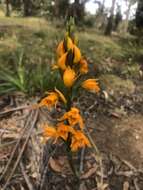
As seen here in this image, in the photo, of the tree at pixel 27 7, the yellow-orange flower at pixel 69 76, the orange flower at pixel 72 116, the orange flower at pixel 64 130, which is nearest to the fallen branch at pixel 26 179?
the orange flower at pixel 64 130

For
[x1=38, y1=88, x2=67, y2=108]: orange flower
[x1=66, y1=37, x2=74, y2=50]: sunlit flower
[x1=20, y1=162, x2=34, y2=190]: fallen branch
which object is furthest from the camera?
[x1=20, y1=162, x2=34, y2=190]: fallen branch

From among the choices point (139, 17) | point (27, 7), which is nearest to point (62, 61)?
point (139, 17)

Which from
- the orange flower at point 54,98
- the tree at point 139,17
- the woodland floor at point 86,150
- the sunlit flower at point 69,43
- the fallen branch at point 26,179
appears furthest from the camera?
the tree at point 139,17

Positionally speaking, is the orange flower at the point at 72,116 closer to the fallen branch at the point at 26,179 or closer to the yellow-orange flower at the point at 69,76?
the yellow-orange flower at the point at 69,76

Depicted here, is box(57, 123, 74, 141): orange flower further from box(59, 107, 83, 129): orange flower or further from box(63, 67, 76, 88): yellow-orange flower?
box(63, 67, 76, 88): yellow-orange flower

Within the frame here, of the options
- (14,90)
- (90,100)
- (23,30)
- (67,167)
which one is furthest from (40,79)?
(23,30)

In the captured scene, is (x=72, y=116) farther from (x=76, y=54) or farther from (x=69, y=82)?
(x=76, y=54)

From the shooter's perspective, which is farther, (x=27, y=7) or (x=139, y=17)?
(x=27, y=7)

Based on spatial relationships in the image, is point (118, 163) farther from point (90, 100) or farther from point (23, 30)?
point (23, 30)

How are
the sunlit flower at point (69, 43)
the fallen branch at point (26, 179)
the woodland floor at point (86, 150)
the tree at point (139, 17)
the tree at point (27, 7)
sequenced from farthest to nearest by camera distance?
the tree at point (27, 7), the tree at point (139, 17), the woodland floor at point (86, 150), the fallen branch at point (26, 179), the sunlit flower at point (69, 43)

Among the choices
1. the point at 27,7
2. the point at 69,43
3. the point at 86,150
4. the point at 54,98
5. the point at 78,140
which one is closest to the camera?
the point at 69,43

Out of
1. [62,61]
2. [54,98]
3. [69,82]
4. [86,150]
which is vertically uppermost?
[62,61]

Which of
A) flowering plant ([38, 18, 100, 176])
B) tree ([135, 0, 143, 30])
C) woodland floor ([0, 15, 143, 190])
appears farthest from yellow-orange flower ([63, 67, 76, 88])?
tree ([135, 0, 143, 30])
